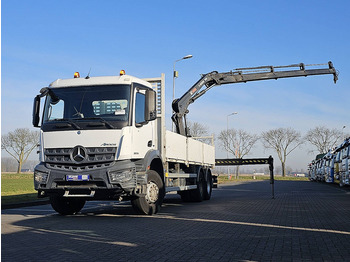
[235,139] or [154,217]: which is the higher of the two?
[235,139]

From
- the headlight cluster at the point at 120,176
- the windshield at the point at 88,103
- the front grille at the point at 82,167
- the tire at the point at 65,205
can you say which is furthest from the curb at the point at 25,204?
the headlight cluster at the point at 120,176

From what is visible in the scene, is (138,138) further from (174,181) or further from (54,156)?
(174,181)

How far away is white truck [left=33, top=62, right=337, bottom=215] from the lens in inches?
384

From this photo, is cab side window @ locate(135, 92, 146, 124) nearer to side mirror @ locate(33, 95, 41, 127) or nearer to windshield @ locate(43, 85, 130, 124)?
windshield @ locate(43, 85, 130, 124)

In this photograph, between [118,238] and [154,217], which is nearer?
[118,238]

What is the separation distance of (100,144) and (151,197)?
2.17m

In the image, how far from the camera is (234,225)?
29.2ft

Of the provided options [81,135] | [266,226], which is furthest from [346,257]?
[81,135]

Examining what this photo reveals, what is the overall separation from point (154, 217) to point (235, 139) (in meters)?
62.6

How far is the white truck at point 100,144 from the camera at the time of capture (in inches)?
384

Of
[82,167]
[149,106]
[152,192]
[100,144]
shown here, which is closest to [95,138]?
[100,144]

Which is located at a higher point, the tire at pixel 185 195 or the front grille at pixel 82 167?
the front grille at pixel 82 167

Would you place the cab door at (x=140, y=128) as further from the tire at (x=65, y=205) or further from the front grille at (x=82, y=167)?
the tire at (x=65, y=205)

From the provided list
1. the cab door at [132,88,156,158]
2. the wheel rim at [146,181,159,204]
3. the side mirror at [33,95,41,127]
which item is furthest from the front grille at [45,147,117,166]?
the wheel rim at [146,181,159,204]
